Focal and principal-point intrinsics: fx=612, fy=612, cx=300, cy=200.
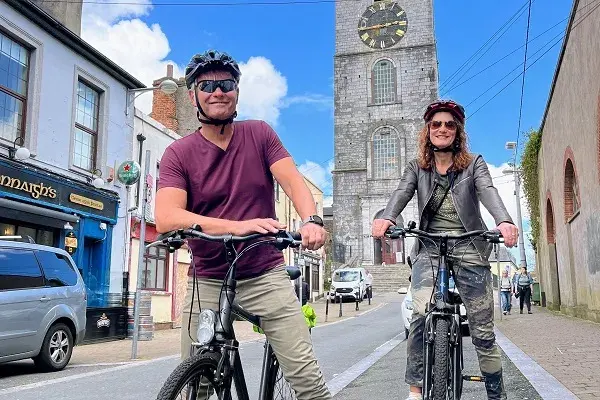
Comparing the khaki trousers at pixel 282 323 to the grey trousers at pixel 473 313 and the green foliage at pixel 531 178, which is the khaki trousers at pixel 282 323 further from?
the green foliage at pixel 531 178

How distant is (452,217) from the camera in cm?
415

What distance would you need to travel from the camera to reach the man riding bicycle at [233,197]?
9.26 ft

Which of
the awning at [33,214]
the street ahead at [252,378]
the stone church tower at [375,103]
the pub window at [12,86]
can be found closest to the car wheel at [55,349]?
the street ahead at [252,378]

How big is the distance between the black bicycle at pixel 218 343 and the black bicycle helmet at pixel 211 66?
618 millimetres

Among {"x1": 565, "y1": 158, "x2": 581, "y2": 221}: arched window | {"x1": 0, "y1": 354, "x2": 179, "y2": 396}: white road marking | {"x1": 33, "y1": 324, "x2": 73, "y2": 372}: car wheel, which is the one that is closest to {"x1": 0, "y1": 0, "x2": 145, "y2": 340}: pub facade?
{"x1": 33, "y1": 324, "x2": 73, "y2": 372}: car wheel

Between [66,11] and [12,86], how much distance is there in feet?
16.1

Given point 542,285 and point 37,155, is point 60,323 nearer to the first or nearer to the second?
point 37,155

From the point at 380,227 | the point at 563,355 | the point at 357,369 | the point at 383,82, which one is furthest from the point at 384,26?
the point at 380,227

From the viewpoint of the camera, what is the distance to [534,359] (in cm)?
796

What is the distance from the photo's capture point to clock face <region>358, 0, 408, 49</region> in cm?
5741

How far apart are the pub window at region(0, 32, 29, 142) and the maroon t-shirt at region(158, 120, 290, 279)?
463 inches

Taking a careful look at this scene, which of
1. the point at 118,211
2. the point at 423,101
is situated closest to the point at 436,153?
the point at 118,211

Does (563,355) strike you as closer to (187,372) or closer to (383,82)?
(187,372)

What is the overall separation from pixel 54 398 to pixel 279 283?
4.73 meters
